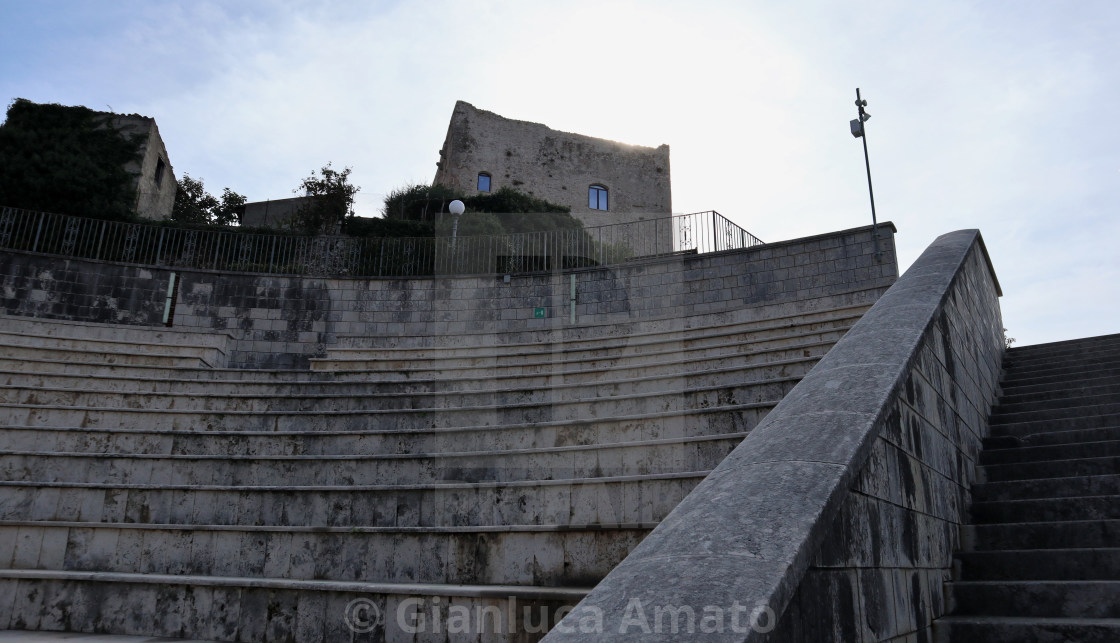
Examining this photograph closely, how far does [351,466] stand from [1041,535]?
160 inches

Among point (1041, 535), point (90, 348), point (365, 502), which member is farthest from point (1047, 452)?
point (90, 348)

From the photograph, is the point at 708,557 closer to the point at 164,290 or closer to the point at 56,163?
the point at 164,290

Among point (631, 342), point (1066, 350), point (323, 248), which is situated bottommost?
point (1066, 350)

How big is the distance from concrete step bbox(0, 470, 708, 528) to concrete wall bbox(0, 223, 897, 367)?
6.81 meters

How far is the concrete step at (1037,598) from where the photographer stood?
286 centimetres

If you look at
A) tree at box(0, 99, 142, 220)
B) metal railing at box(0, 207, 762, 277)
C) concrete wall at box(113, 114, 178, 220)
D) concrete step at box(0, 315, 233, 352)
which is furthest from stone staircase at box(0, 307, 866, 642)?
concrete wall at box(113, 114, 178, 220)

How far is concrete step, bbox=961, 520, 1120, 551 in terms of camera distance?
→ 3.30m

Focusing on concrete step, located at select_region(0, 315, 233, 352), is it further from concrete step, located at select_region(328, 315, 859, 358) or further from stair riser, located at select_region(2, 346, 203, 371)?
concrete step, located at select_region(328, 315, 859, 358)

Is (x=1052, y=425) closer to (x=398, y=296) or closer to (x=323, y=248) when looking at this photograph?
(x=398, y=296)

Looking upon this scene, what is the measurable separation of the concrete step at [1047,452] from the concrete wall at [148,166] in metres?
23.1

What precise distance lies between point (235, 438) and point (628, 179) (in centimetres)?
3242

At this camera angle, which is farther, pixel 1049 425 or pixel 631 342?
pixel 631 342

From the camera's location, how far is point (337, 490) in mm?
4449

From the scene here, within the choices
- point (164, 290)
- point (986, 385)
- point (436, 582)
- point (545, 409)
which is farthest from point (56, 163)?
point (986, 385)
